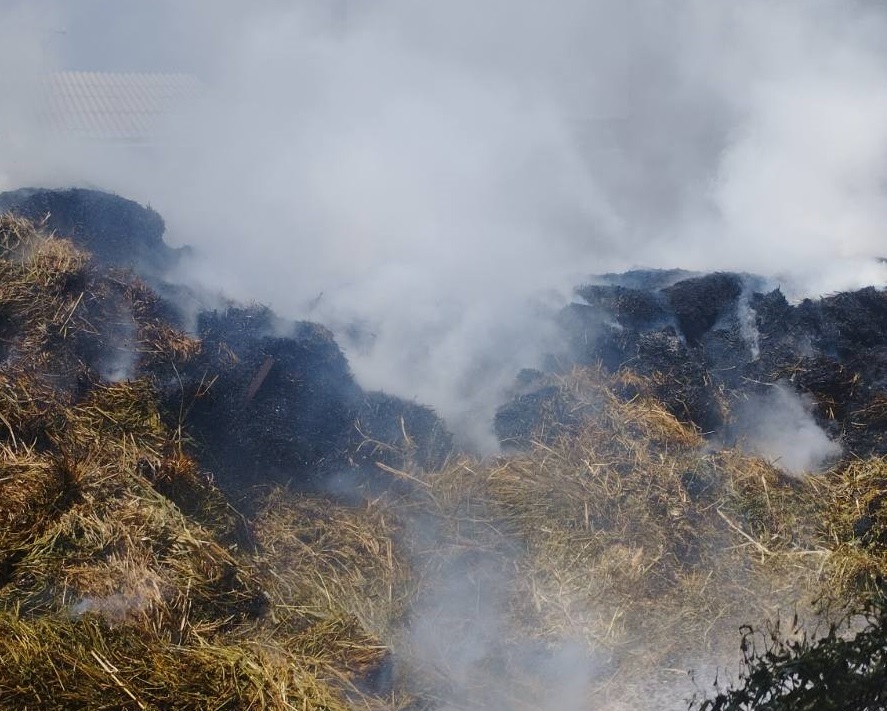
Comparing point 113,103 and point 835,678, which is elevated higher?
point 113,103

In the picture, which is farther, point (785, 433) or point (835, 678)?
point (785, 433)

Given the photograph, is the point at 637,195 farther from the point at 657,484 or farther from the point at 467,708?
the point at 467,708

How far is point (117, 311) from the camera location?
18.7 feet

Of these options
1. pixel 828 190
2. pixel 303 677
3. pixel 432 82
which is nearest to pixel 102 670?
pixel 303 677

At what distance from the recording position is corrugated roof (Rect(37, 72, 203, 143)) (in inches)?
Result: 543

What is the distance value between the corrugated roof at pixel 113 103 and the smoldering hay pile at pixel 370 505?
322 inches

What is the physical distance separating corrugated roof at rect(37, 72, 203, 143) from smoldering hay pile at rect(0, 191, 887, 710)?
8173mm

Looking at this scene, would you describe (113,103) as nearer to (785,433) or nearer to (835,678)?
→ (785,433)

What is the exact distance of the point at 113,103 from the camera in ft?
47.9

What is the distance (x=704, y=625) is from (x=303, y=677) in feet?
8.59

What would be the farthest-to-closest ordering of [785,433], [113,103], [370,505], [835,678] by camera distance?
[113,103], [785,433], [370,505], [835,678]

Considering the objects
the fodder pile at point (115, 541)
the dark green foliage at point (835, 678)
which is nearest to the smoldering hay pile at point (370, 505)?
the fodder pile at point (115, 541)

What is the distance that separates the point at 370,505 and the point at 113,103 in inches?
495

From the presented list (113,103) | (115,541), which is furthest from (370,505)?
(113,103)
